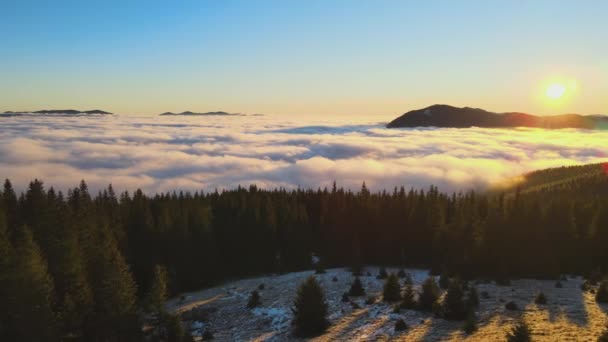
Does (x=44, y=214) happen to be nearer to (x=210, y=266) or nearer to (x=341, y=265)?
(x=210, y=266)

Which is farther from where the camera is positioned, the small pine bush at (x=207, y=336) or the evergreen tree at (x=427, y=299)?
the small pine bush at (x=207, y=336)

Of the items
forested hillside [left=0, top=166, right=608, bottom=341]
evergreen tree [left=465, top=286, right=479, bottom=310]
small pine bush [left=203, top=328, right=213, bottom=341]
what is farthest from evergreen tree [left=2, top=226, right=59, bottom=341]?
evergreen tree [left=465, top=286, right=479, bottom=310]

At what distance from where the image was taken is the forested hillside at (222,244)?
35.7 meters

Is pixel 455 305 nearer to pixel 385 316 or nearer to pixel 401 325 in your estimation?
pixel 401 325

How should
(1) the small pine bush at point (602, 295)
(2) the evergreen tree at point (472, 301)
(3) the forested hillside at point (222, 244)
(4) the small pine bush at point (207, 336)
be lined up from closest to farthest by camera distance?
1. (2) the evergreen tree at point (472, 301)
2. (1) the small pine bush at point (602, 295)
3. (4) the small pine bush at point (207, 336)
4. (3) the forested hillside at point (222, 244)

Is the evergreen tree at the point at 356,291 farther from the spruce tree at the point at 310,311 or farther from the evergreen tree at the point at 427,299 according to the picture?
the evergreen tree at the point at 427,299

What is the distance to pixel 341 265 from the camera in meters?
72.9

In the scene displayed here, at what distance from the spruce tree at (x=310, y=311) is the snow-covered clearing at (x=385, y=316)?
99cm

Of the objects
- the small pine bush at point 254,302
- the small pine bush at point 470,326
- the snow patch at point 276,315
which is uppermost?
the small pine bush at point 470,326

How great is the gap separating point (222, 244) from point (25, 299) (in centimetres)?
4075

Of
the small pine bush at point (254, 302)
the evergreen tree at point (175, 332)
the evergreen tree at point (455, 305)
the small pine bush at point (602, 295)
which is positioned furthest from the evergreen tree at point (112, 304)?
the small pine bush at point (602, 295)

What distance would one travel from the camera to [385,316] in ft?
105

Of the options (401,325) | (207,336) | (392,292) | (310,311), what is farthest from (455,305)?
(207,336)

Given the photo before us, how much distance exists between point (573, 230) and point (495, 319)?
3836 centimetres
